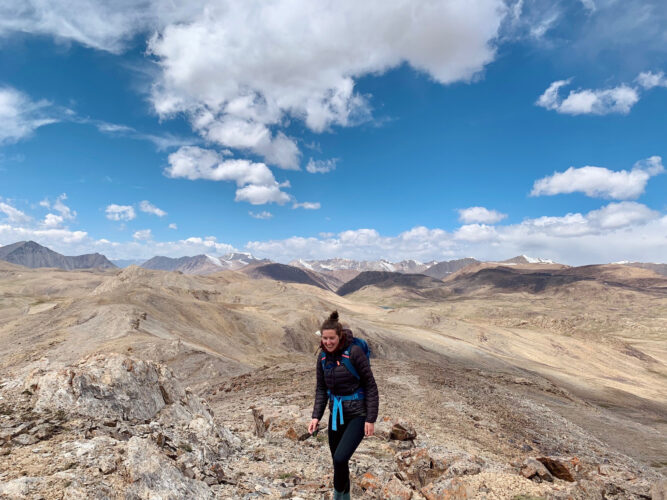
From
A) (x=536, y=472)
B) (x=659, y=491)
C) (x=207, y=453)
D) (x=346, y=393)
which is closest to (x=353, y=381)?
(x=346, y=393)

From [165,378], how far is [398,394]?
11.0 metres

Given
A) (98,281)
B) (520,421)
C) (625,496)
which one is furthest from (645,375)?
(98,281)

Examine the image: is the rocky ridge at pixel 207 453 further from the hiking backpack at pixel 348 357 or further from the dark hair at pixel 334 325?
the dark hair at pixel 334 325

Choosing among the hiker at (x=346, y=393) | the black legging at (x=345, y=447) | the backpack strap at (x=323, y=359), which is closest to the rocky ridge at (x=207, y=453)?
the black legging at (x=345, y=447)

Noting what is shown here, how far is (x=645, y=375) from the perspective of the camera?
76562 millimetres

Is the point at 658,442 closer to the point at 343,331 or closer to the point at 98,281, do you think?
the point at 343,331

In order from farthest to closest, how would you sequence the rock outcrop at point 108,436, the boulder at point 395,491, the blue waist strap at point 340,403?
1. the boulder at point 395,491
2. the blue waist strap at point 340,403
3. the rock outcrop at point 108,436

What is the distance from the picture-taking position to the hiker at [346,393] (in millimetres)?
5766

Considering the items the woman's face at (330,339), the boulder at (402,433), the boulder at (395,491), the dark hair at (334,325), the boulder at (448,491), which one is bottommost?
the boulder at (402,433)

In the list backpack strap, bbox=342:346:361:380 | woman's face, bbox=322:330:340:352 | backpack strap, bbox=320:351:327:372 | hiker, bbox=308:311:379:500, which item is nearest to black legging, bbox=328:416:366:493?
hiker, bbox=308:311:379:500

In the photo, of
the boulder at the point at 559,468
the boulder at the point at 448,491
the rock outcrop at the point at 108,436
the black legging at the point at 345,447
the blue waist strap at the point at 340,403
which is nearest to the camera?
the rock outcrop at the point at 108,436

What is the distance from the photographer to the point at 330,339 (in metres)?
5.78

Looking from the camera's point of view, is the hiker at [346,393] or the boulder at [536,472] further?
the boulder at [536,472]

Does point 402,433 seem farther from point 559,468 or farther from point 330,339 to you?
point 330,339
